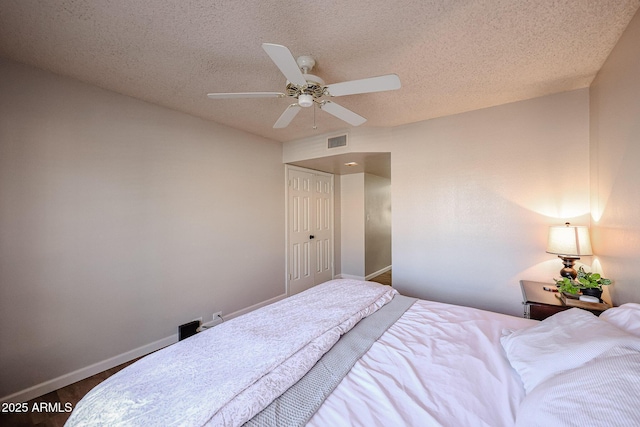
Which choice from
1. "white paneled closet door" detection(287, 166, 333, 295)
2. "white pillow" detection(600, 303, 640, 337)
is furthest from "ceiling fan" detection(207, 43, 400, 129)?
"white paneled closet door" detection(287, 166, 333, 295)

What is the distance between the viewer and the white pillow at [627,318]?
105 centimetres

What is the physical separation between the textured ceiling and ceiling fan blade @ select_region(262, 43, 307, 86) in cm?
29

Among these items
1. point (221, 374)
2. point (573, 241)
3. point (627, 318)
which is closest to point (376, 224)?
point (573, 241)

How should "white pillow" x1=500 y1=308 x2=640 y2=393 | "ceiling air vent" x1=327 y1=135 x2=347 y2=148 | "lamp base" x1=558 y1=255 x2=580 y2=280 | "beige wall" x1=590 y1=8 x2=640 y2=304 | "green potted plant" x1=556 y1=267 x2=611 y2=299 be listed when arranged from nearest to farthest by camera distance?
1. "white pillow" x1=500 y1=308 x2=640 y2=393
2. "beige wall" x1=590 y1=8 x2=640 y2=304
3. "green potted plant" x1=556 y1=267 x2=611 y2=299
4. "lamp base" x1=558 y1=255 x2=580 y2=280
5. "ceiling air vent" x1=327 y1=135 x2=347 y2=148

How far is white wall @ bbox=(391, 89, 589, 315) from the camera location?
2.30m

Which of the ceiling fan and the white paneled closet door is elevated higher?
the ceiling fan

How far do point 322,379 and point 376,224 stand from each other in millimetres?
4255

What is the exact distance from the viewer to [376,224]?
203 inches

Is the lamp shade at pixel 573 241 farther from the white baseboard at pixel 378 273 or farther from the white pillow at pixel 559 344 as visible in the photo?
the white baseboard at pixel 378 273

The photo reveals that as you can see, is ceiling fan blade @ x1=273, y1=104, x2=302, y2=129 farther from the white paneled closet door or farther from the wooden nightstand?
the wooden nightstand

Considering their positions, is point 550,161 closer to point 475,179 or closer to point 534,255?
point 475,179

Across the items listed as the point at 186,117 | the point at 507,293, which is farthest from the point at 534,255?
the point at 186,117

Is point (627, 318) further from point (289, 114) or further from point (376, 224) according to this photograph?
point (376, 224)

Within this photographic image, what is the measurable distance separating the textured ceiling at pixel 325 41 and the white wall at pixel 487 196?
1.17ft
